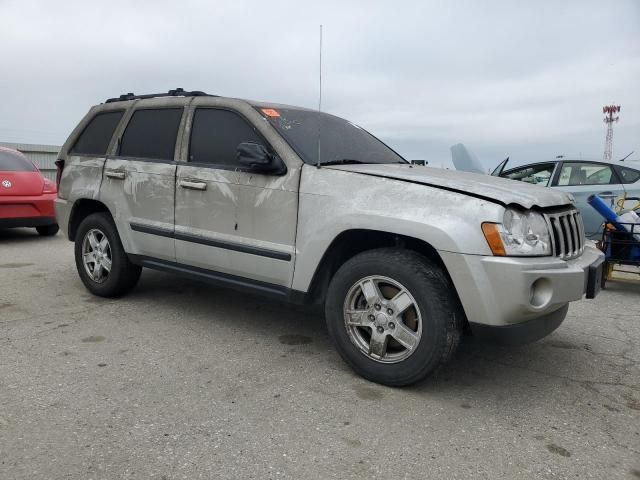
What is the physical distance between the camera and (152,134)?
4352 mm

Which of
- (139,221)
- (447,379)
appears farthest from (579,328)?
(139,221)

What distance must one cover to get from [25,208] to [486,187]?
7.11m

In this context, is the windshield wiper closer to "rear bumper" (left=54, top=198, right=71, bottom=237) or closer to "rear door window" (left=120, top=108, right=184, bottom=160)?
"rear door window" (left=120, top=108, right=184, bottom=160)

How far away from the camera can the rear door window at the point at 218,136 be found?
12.4ft

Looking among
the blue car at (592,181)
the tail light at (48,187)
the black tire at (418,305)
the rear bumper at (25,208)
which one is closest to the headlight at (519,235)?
the black tire at (418,305)

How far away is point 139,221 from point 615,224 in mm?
4720

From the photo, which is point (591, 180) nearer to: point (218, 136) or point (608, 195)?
point (608, 195)

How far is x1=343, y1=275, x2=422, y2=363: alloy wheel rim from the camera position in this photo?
2971mm

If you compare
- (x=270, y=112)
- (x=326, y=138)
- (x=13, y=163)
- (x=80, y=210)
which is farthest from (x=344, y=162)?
(x=13, y=163)

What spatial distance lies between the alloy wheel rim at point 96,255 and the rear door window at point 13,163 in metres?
3.93

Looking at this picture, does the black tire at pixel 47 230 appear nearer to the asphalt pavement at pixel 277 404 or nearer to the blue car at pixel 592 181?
the asphalt pavement at pixel 277 404

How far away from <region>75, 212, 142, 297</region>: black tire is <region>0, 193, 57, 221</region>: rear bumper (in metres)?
3.48

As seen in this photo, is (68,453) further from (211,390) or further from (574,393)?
(574,393)

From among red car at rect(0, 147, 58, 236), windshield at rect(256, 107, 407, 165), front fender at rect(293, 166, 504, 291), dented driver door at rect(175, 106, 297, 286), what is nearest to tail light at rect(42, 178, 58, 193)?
red car at rect(0, 147, 58, 236)
